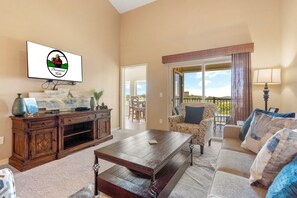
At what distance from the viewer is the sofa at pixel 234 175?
1.02m

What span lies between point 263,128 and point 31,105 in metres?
3.26

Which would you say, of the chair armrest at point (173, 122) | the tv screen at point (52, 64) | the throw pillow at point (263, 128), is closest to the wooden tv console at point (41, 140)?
the tv screen at point (52, 64)

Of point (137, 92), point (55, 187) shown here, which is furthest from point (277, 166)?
point (137, 92)

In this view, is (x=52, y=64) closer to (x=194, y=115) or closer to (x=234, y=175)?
(x=194, y=115)

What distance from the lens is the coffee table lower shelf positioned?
4.67ft

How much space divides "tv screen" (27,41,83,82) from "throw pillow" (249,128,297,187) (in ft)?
10.8

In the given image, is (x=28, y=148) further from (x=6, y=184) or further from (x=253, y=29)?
(x=253, y=29)

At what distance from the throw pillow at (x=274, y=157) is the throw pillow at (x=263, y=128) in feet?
1.98

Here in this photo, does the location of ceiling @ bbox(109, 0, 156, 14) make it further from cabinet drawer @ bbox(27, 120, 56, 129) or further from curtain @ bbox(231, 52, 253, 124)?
cabinet drawer @ bbox(27, 120, 56, 129)

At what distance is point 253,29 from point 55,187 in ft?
14.3

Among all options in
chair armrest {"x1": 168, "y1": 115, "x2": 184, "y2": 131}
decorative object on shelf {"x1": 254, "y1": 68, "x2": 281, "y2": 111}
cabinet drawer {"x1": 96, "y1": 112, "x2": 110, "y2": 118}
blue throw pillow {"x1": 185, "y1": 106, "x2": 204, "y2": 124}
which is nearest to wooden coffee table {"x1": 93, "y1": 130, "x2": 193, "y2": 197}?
chair armrest {"x1": 168, "y1": 115, "x2": 184, "y2": 131}

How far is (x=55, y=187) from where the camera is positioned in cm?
183

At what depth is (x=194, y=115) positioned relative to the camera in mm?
3219

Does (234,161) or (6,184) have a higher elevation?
(6,184)
